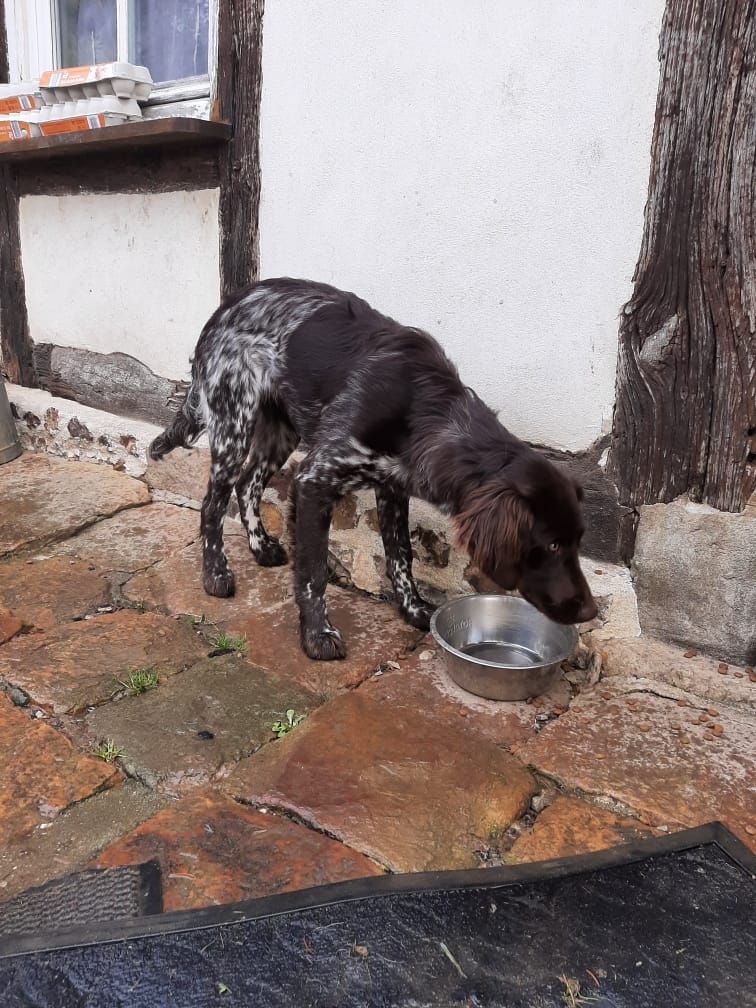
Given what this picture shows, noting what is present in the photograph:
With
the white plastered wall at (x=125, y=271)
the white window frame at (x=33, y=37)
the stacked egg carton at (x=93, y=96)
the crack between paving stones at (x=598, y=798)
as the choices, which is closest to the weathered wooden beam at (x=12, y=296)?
the white plastered wall at (x=125, y=271)

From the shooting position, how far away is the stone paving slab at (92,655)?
2615mm

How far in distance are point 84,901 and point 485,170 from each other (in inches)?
101

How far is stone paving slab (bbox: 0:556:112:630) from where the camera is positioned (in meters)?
3.14

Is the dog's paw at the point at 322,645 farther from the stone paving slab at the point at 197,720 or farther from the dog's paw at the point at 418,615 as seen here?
the dog's paw at the point at 418,615

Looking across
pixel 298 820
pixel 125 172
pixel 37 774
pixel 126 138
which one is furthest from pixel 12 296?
pixel 298 820

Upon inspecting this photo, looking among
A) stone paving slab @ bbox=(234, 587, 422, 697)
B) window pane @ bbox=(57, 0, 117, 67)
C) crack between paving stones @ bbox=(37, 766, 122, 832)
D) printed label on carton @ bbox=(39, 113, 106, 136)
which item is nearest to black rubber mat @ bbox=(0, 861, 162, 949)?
crack between paving stones @ bbox=(37, 766, 122, 832)

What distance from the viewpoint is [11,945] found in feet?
5.30

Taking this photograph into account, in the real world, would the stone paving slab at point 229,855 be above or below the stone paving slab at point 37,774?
above

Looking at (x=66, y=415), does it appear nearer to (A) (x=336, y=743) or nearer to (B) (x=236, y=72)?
(B) (x=236, y=72)

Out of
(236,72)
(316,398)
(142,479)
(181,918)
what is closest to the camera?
(181,918)

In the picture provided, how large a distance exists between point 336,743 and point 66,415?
3.15 metres

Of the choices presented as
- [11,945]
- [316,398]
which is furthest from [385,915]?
[316,398]

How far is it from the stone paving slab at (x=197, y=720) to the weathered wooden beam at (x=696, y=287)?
143 cm

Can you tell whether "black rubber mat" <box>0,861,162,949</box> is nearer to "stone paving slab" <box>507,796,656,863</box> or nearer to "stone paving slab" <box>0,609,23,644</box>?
"stone paving slab" <box>507,796,656,863</box>
